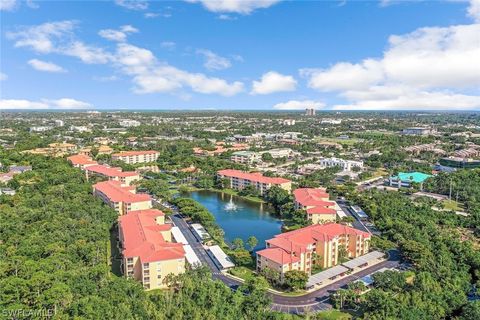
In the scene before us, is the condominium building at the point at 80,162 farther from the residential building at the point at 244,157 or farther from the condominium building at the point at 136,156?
the residential building at the point at 244,157

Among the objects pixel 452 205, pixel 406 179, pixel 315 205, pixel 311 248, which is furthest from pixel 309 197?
pixel 406 179

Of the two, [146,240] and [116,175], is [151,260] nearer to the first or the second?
[146,240]

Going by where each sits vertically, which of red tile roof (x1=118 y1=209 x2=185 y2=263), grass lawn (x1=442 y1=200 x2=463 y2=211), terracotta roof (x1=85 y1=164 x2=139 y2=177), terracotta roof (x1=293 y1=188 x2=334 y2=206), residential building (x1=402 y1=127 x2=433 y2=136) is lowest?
grass lawn (x1=442 y1=200 x2=463 y2=211)

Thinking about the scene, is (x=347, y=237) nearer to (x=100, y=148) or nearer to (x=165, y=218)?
(x=165, y=218)

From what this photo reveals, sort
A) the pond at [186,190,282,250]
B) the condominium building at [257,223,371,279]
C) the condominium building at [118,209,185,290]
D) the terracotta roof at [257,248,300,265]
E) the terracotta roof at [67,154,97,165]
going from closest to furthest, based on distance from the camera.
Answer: the condominium building at [118,209,185,290]
the terracotta roof at [257,248,300,265]
the condominium building at [257,223,371,279]
the pond at [186,190,282,250]
the terracotta roof at [67,154,97,165]

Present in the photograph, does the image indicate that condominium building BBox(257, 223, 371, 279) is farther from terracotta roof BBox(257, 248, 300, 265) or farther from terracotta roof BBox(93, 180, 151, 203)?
terracotta roof BBox(93, 180, 151, 203)

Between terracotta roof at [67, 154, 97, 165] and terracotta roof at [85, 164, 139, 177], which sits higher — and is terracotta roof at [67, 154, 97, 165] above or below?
above

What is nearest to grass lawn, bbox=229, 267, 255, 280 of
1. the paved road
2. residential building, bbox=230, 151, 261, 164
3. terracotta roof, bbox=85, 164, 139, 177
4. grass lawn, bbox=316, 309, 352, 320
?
the paved road

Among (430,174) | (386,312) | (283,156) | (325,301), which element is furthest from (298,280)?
(283,156)
